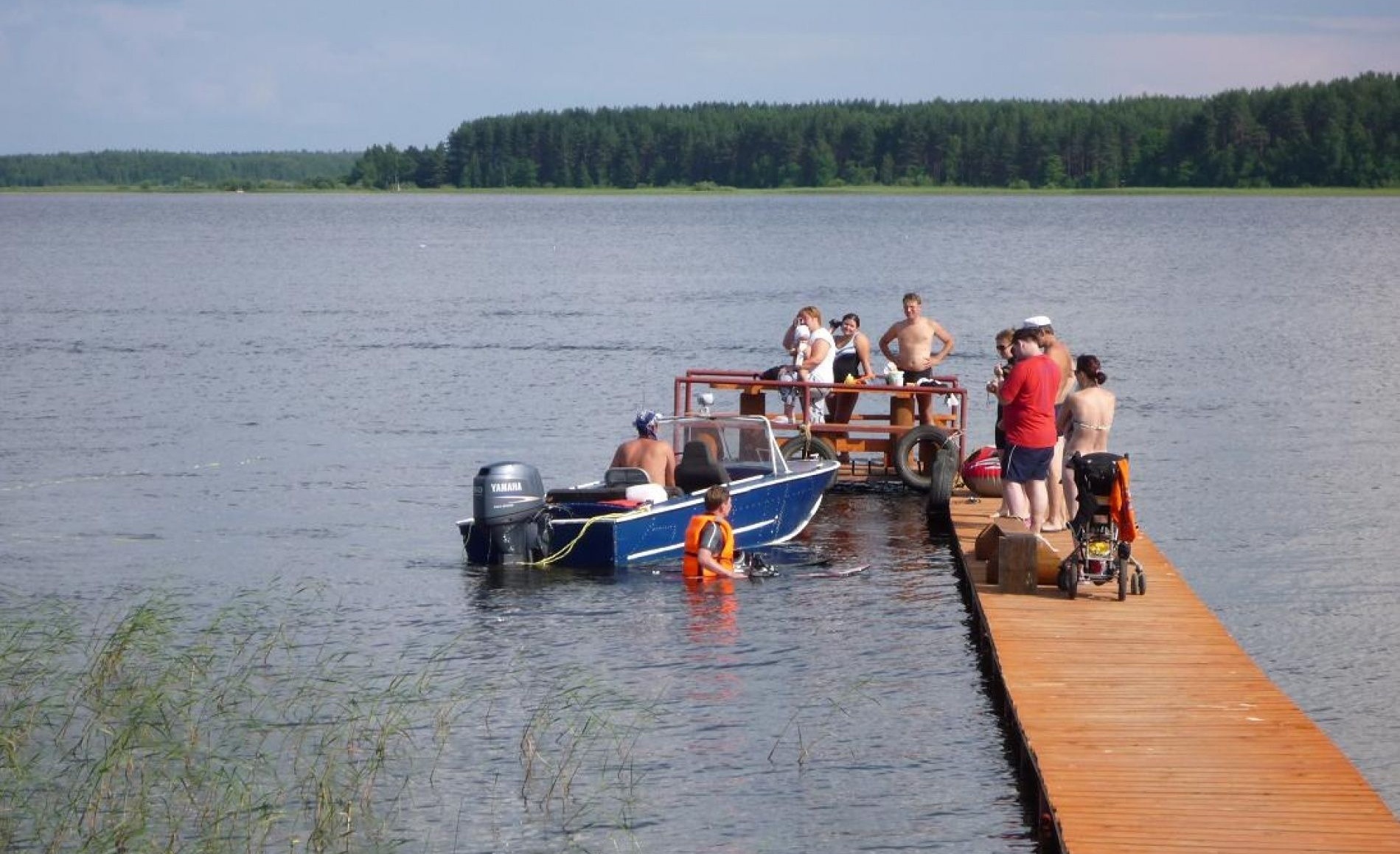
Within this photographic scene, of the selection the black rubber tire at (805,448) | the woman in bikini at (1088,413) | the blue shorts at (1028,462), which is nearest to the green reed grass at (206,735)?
the blue shorts at (1028,462)

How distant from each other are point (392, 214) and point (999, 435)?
17142cm

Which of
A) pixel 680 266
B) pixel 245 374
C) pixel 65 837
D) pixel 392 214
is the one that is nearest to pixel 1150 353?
pixel 245 374

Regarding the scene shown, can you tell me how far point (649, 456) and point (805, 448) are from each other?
4.21 m

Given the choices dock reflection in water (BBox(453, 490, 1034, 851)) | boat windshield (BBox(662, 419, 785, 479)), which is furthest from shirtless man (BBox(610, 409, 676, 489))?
boat windshield (BBox(662, 419, 785, 479))

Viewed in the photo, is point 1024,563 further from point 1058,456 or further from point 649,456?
point 649,456

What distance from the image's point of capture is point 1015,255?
94.2 metres

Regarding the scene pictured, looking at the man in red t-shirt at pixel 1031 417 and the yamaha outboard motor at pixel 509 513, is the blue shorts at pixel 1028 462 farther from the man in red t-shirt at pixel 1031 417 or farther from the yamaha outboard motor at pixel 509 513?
the yamaha outboard motor at pixel 509 513

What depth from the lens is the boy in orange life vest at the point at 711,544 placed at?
1762 cm

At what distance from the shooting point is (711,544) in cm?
1769

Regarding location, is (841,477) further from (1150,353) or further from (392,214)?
(392,214)

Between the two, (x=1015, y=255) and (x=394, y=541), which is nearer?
(x=394, y=541)

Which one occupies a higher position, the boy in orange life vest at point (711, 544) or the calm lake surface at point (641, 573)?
the boy in orange life vest at point (711, 544)

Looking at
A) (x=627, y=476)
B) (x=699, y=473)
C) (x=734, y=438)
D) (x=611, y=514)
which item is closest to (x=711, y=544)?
(x=611, y=514)

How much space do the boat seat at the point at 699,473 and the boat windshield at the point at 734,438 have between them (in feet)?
3.45
